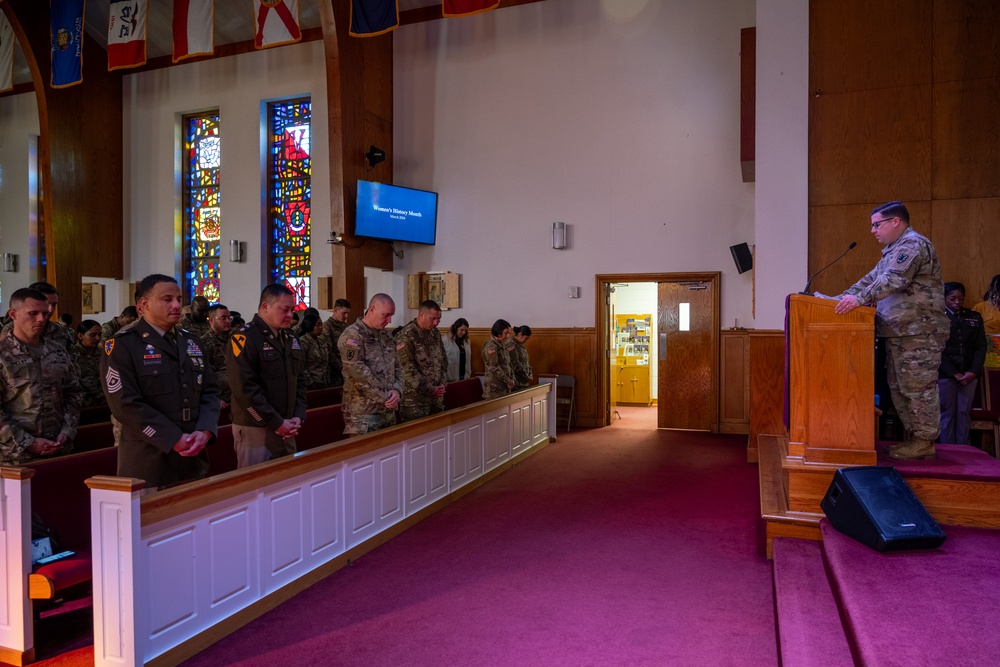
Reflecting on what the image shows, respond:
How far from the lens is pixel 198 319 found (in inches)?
275

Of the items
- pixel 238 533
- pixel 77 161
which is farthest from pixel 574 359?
pixel 77 161

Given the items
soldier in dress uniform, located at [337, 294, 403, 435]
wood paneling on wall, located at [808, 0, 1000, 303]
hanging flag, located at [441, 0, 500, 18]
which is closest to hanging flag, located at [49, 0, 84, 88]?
hanging flag, located at [441, 0, 500, 18]

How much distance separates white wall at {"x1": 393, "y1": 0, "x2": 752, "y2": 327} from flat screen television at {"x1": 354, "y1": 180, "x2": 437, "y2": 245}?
26cm

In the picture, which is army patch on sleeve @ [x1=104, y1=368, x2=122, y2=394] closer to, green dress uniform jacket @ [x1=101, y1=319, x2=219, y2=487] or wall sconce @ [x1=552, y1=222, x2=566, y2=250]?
green dress uniform jacket @ [x1=101, y1=319, x2=219, y2=487]

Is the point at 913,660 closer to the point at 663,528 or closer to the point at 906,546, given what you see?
the point at 906,546

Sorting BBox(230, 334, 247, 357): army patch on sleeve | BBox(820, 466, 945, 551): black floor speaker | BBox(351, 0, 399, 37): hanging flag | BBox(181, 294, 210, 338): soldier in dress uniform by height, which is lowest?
BBox(820, 466, 945, 551): black floor speaker

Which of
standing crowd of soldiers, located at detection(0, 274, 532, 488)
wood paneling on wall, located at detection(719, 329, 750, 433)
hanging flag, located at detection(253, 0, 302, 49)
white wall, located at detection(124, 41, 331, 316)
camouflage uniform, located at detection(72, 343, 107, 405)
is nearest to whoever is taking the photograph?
standing crowd of soldiers, located at detection(0, 274, 532, 488)

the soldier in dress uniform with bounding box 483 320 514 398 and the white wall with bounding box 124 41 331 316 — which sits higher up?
the white wall with bounding box 124 41 331 316

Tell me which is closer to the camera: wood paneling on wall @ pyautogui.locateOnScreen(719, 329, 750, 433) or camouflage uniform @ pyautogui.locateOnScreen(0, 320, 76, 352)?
camouflage uniform @ pyautogui.locateOnScreen(0, 320, 76, 352)

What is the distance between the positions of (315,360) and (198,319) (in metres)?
1.28

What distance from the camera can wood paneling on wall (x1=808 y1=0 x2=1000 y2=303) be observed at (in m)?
5.89

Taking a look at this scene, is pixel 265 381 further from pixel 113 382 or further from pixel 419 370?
pixel 419 370

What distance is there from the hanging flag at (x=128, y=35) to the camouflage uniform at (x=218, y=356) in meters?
5.89

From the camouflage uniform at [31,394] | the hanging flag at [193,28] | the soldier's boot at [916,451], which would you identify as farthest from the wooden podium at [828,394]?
the hanging flag at [193,28]
